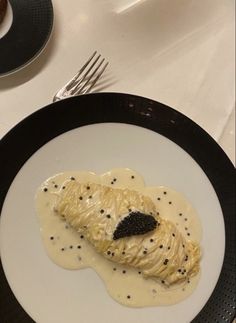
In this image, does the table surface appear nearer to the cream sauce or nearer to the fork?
the fork

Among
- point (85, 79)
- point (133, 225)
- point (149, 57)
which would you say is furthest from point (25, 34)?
point (133, 225)

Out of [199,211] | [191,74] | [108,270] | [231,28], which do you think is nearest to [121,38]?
[191,74]

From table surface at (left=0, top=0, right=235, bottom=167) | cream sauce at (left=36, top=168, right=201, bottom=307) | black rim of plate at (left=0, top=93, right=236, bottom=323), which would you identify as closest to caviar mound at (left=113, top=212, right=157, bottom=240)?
cream sauce at (left=36, top=168, right=201, bottom=307)

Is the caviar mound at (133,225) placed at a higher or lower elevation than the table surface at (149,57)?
lower

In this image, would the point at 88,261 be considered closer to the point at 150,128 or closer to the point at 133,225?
the point at 133,225

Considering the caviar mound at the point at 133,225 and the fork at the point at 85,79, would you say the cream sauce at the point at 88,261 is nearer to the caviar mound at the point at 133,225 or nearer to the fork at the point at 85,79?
the caviar mound at the point at 133,225

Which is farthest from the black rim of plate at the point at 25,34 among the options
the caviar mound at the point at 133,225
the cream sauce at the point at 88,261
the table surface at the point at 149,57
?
the caviar mound at the point at 133,225
